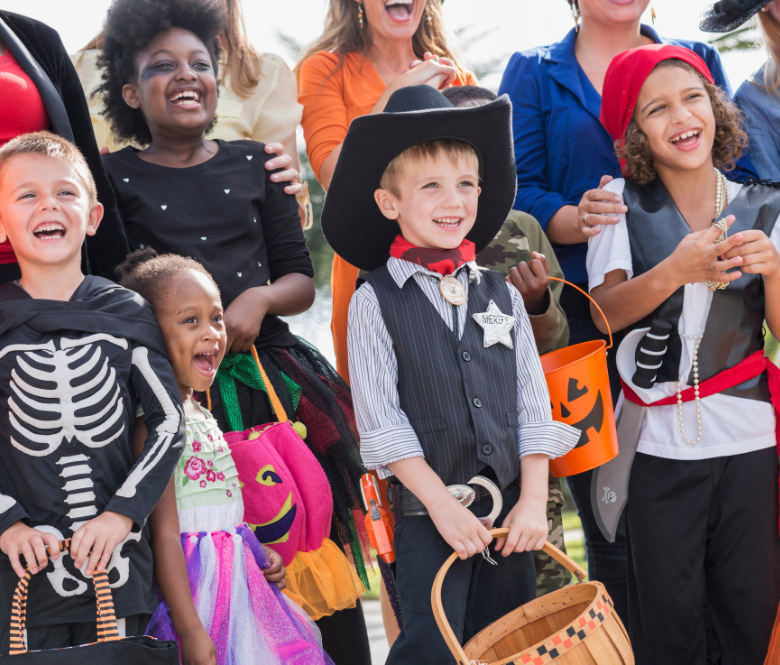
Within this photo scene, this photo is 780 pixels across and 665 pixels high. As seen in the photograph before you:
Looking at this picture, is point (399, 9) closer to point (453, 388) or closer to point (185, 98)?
point (185, 98)

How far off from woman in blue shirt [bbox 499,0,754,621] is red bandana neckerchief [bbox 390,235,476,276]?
75cm

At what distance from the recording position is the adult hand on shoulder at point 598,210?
2918 millimetres

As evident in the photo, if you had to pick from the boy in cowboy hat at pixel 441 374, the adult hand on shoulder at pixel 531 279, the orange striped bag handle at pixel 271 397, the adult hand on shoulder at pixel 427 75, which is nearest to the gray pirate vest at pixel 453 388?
the boy in cowboy hat at pixel 441 374

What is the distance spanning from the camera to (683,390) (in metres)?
2.79

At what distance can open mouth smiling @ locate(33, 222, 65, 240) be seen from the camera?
221 cm

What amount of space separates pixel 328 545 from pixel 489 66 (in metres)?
9.63

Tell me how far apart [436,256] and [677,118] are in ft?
3.56

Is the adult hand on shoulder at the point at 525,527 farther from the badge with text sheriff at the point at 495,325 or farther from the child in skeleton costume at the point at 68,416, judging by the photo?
the child in skeleton costume at the point at 68,416

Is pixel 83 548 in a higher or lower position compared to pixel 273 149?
lower

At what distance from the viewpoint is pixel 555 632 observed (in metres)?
2.18

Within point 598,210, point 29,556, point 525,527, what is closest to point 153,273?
point 29,556

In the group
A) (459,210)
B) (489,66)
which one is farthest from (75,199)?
(489,66)

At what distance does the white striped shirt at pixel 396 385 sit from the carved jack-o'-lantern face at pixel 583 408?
0.11m

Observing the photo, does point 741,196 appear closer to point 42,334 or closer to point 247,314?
point 247,314
